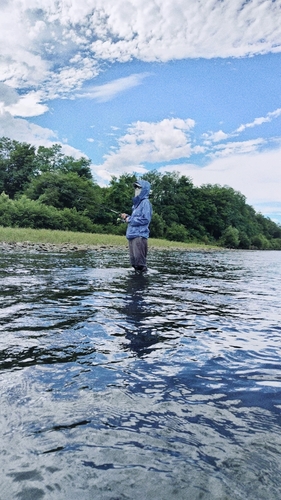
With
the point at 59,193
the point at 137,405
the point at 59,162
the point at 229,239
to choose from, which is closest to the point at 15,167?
the point at 59,162

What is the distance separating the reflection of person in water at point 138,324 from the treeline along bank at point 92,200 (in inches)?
912

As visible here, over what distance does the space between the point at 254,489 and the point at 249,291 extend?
29.1ft

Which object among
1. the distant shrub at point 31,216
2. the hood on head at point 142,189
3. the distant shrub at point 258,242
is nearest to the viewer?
the hood on head at point 142,189

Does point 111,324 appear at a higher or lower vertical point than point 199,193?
lower

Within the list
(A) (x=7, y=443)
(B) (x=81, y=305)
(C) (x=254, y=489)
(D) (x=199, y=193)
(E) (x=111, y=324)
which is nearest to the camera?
(C) (x=254, y=489)

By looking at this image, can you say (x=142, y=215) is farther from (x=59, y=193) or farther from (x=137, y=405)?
(x=59, y=193)

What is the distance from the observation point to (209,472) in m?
2.15

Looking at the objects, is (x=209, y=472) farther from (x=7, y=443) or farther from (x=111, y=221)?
(x=111, y=221)

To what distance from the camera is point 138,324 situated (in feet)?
19.0

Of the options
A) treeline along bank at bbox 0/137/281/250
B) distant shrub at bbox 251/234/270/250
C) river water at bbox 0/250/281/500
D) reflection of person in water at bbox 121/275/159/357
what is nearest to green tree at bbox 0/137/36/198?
treeline along bank at bbox 0/137/281/250

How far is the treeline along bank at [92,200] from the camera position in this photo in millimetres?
48875

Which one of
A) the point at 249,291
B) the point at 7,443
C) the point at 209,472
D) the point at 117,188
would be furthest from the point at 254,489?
the point at 117,188

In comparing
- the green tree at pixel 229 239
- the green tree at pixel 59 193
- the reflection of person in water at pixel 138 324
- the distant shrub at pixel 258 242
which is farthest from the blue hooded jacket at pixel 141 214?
the distant shrub at pixel 258 242

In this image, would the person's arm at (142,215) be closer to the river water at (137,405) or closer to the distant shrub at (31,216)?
the river water at (137,405)
